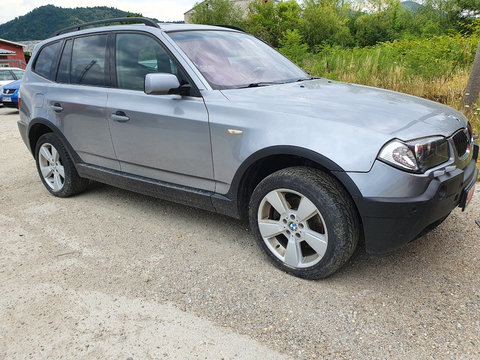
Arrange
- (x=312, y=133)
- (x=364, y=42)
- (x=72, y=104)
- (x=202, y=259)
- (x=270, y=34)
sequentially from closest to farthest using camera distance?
1. (x=312, y=133)
2. (x=202, y=259)
3. (x=72, y=104)
4. (x=364, y=42)
5. (x=270, y=34)

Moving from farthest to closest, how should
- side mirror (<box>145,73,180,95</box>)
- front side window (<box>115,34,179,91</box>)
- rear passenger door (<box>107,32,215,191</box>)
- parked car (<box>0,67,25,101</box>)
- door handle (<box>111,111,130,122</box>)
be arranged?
parked car (<box>0,67,25,101</box>) < door handle (<box>111,111,130,122</box>) < front side window (<box>115,34,179,91</box>) < rear passenger door (<box>107,32,215,191</box>) < side mirror (<box>145,73,180,95</box>)

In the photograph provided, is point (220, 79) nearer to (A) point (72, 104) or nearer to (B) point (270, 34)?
(A) point (72, 104)

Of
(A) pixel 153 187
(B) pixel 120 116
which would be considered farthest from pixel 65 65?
(A) pixel 153 187

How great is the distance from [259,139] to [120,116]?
1.45 meters

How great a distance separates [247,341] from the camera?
7.41ft

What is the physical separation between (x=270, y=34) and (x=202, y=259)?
53.2 metres

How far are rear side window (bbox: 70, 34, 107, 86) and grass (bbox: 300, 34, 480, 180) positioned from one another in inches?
220

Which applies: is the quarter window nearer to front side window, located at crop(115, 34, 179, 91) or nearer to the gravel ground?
front side window, located at crop(115, 34, 179, 91)

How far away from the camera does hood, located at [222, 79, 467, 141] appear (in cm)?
247

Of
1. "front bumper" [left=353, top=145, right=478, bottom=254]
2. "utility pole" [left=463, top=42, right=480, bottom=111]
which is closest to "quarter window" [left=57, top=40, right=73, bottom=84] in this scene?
"front bumper" [left=353, top=145, right=478, bottom=254]

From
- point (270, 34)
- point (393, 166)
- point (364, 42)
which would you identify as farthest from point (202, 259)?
point (270, 34)

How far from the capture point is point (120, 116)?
3543 mm

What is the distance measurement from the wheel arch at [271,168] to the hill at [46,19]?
→ 4166 inches

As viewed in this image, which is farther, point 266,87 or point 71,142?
point 71,142
